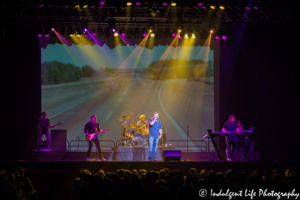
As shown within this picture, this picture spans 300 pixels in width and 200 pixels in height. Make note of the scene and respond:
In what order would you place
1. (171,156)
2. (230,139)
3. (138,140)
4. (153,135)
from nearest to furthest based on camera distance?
(171,156)
(230,139)
(153,135)
(138,140)

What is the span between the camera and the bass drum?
11.2 metres

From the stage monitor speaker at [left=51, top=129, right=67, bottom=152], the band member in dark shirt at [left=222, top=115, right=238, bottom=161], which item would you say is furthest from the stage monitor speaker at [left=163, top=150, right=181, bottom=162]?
the stage monitor speaker at [left=51, top=129, right=67, bottom=152]

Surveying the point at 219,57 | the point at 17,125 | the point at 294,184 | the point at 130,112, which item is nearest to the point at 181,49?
the point at 219,57

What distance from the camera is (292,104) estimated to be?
38.1ft

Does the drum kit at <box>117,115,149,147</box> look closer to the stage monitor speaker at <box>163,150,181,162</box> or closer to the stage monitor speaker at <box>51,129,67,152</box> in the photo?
the stage monitor speaker at <box>51,129,67,152</box>

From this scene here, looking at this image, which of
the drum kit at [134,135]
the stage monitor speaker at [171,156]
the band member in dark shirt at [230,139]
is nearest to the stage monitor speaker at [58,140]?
the drum kit at [134,135]

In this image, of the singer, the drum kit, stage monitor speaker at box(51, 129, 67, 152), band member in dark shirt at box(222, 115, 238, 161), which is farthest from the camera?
the drum kit

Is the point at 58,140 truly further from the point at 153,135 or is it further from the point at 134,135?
the point at 153,135

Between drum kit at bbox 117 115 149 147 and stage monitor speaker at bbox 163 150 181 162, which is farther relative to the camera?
drum kit at bbox 117 115 149 147

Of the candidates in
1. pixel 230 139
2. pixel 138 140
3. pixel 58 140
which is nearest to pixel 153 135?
pixel 138 140

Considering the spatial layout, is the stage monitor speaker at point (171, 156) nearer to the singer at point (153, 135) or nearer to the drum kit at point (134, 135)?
the singer at point (153, 135)

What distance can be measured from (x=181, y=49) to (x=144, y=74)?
180 centimetres

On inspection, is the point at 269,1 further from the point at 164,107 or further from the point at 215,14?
the point at 164,107

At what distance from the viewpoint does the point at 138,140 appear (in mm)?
11219
